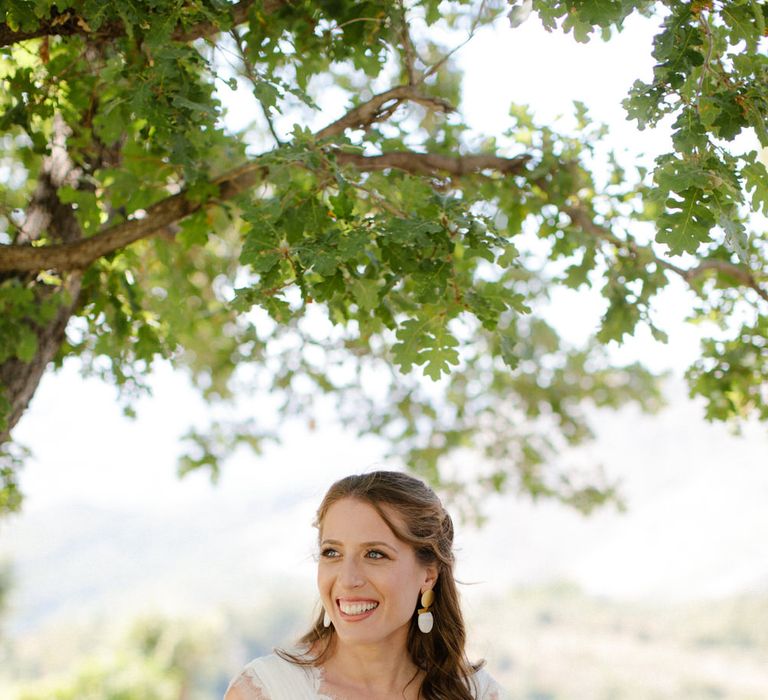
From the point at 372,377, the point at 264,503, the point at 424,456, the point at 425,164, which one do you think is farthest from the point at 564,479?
the point at 264,503

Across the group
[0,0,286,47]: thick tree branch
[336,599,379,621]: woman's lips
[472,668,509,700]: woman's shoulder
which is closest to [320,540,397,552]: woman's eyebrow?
[336,599,379,621]: woman's lips

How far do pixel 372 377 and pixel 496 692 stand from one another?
16.4ft

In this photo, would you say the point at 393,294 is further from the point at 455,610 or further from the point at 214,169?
the point at 214,169

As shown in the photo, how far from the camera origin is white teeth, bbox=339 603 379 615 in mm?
2656

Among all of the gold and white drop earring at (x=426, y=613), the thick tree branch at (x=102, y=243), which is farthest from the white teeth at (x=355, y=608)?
the thick tree branch at (x=102, y=243)

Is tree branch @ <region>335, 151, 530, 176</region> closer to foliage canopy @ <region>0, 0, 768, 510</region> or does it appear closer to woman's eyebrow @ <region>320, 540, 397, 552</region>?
foliage canopy @ <region>0, 0, 768, 510</region>

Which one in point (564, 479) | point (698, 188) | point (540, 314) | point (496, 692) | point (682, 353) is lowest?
point (496, 692)

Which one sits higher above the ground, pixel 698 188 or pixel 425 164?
pixel 425 164

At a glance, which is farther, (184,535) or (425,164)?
(184,535)

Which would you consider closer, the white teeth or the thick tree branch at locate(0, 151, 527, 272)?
the white teeth

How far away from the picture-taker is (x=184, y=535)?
303ft

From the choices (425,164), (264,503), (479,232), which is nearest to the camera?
(479,232)

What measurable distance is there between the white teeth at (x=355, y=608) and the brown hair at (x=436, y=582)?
22 cm

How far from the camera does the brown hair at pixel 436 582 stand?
282 cm
